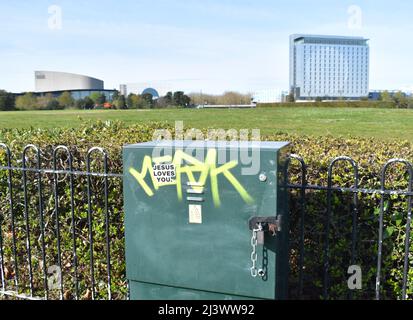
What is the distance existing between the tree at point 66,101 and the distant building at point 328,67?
128ft

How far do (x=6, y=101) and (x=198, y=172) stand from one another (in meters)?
64.2

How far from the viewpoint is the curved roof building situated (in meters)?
76.9

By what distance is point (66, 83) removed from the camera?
82125mm

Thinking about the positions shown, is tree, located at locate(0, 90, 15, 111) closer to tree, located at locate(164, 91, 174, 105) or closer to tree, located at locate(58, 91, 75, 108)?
tree, located at locate(58, 91, 75, 108)

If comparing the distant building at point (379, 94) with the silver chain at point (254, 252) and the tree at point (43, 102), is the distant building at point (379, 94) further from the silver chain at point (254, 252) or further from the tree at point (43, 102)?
the silver chain at point (254, 252)

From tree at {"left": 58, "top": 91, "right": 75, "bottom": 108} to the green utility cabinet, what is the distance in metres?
67.0

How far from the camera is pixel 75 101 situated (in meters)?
69.8

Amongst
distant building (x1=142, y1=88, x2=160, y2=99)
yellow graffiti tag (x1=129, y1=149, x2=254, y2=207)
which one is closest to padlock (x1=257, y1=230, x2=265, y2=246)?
yellow graffiti tag (x1=129, y1=149, x2=254, y2=207)

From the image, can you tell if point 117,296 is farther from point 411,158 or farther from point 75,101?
point 75,101

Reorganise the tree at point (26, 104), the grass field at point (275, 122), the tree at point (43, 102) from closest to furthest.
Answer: the grass field at point (275, 122) → the tree at point (43, 102) → the tree at point (26, 104)

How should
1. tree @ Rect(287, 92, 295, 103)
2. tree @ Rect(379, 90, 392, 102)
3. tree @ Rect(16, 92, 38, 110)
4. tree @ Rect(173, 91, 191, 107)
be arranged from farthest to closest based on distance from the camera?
tree @ Rect(287, 92, 295, 103) < tree @ Rect(379, 90, 392, 102) < tree @ Rect(16, 92, 38, 110) < tree @ Rect(173, 91, 191, 107)

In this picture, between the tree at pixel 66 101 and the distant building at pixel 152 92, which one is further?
the tree at pixel 66 101

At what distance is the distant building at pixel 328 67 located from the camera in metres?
71.6

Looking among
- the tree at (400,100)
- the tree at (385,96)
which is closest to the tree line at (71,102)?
the tree at (400,100)
